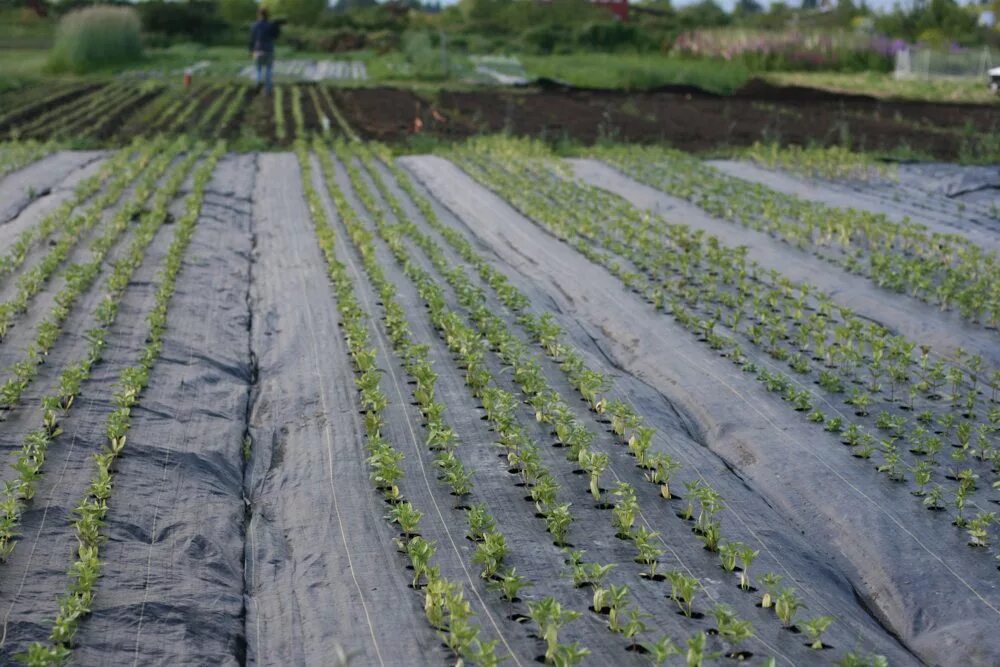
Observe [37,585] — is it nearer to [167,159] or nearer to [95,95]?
[167,159]

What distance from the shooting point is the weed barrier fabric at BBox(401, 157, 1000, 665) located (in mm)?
4527

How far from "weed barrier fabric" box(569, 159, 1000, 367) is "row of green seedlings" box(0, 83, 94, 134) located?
1479cm

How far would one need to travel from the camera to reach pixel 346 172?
15820mm

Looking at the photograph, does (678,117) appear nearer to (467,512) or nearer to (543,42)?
(467,512)

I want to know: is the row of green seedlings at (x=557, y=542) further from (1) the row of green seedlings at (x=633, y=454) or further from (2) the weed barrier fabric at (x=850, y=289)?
Result: (2) the weed barrier fabric at (x=850, y=289)

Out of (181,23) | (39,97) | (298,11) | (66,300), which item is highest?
(298,11)

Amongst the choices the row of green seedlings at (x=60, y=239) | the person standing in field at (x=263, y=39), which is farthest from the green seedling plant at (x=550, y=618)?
the person standing in field at (x=263, y=39)

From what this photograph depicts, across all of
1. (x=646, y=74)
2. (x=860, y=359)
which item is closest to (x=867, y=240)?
(x=860, y=359)

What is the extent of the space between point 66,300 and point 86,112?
54.7 ft

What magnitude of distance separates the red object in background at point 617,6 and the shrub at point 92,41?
31405mm

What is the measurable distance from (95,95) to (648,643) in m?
25.8

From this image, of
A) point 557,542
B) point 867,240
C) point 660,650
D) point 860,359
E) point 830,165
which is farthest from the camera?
point 830,165

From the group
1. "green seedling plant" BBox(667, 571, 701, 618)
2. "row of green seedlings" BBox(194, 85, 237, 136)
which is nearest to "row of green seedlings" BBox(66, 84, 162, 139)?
"row of green seedlings" BBox(194, 85, 237, 136)

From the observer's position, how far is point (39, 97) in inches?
1035
